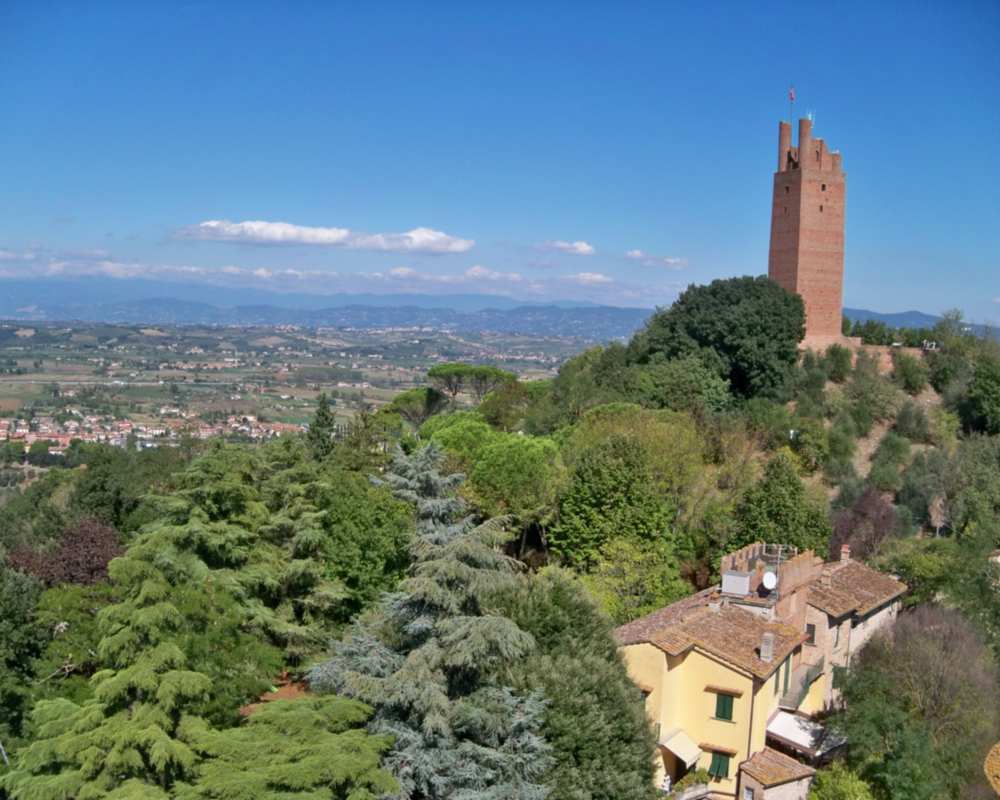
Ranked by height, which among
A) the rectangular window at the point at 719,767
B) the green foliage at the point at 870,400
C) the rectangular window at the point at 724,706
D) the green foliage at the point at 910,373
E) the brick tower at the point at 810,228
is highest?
the brick tower at the point at 810,228

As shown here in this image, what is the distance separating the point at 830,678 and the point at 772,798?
5.19 m

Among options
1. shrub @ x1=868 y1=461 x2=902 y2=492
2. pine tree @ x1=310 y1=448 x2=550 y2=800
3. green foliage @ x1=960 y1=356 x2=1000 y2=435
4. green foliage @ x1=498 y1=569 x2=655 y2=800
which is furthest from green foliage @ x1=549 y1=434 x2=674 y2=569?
green foliage @ x1=960 y1=356 x2=1000 y2=435

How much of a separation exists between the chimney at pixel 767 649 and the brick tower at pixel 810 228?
26793mm

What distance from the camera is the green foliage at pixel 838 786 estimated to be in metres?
16.3

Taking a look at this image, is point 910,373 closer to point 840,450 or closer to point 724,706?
point 840,450

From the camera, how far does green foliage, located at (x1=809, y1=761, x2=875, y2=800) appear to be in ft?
53.4

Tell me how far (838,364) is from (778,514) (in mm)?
18498

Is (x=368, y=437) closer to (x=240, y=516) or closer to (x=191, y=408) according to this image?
(x=240, y=516)

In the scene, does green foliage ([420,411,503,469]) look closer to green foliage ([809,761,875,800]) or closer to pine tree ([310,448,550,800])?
pine tree ([310,448,550,800])

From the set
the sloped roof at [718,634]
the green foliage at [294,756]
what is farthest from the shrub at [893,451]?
the green foliage at [294,756]

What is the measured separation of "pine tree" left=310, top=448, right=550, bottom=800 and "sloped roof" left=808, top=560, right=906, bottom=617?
8940 mm

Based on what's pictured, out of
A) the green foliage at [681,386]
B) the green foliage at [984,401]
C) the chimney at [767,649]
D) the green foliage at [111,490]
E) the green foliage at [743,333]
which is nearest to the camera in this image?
the chimney at [767,649]

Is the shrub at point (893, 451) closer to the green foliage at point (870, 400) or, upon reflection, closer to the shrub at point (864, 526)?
the green foliage at point (870, 400)

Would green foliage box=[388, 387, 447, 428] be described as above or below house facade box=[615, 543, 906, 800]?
above
